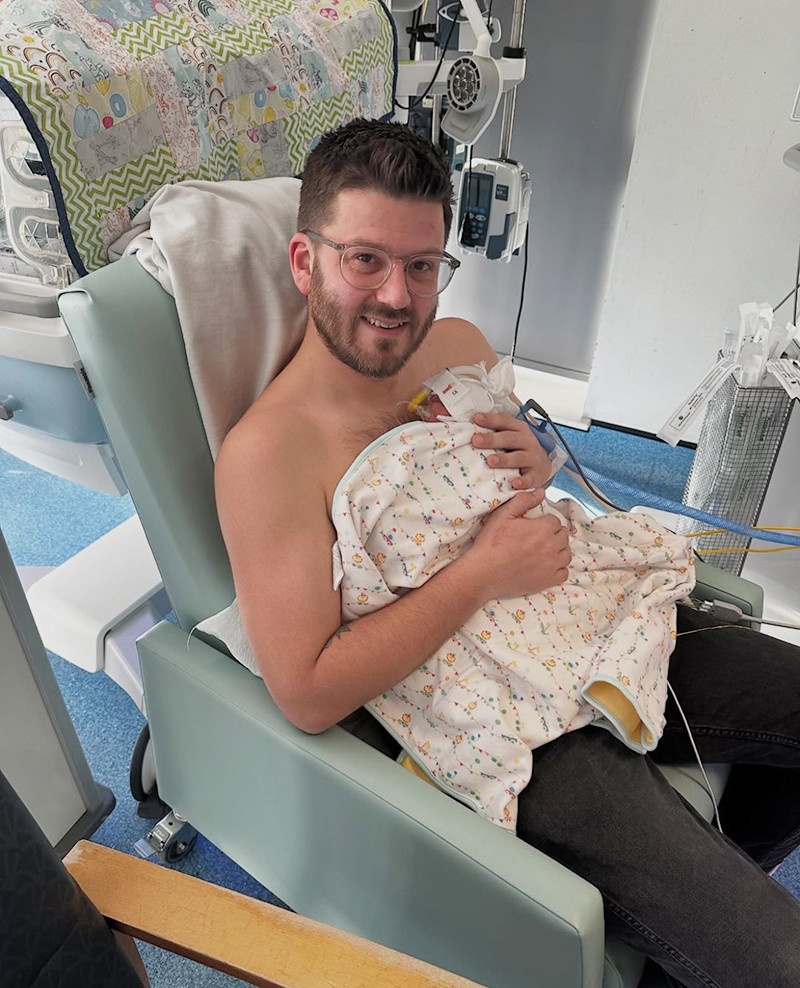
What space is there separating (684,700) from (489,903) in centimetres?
49

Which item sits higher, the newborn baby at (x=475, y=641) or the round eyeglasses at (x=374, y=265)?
the round eyeglasses at (x=374, y=265)

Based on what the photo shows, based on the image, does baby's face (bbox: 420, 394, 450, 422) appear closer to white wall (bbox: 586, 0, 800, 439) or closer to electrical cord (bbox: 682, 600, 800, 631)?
electrical cord (bbox: 682, 600, 800, 631)

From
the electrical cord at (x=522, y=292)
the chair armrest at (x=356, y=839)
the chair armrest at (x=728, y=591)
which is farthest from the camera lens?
the electrical cord at (x=522, y=292)

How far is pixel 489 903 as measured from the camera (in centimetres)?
83

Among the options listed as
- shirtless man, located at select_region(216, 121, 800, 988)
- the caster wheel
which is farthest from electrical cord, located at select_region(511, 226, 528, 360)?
the caster wheel

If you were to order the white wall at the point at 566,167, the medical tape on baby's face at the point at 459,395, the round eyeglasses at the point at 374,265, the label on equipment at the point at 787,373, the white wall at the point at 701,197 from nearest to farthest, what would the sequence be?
the round eyeglasses at the point at 374,265
the medical tape on baby's face at the point at 459,395
the label on equipment at the point at 787,373
the white wall at the point at 701,197
the white wall at the point at 566,167

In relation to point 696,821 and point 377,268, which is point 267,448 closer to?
point 377,268

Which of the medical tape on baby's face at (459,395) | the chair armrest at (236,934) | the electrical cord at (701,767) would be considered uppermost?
the medical tape on baby's face at (459,395)

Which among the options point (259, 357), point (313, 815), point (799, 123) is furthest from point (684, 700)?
point (799, 123)

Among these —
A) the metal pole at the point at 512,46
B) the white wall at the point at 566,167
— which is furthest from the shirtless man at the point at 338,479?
the white wall at the point at 566,167

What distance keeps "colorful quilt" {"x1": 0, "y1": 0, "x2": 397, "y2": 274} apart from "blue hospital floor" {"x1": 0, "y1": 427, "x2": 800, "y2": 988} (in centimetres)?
103

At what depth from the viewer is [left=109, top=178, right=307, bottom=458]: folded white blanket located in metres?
1.01

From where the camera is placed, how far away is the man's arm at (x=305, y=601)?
0.93 meters

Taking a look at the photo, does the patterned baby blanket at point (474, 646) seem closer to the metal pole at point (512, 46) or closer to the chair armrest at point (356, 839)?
the chair armrest at point (356, 839)
